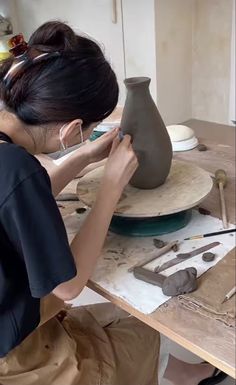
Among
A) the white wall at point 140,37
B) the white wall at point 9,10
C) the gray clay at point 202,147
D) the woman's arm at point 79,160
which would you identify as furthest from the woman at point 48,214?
the white wall at point 9,10

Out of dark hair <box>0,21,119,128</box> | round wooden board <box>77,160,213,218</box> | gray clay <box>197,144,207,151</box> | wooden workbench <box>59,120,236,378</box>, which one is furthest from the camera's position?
gray clay <box>197,144,207,151</box>

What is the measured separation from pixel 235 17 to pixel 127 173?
5.60ft

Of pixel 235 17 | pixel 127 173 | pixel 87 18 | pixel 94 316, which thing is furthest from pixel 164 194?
Answer: pixel 87 18

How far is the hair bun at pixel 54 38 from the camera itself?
82 centimetres

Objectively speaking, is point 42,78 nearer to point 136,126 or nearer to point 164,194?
point 136,126

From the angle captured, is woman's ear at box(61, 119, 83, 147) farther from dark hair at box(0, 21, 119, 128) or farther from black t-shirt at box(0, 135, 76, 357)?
black t-shirt at box(0, 135, 76, 357)

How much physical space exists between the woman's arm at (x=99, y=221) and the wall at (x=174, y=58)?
1605mm

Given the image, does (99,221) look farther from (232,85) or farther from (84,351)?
(232,85)

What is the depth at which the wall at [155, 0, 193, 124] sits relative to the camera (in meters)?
2.42

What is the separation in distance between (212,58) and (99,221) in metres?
1.91

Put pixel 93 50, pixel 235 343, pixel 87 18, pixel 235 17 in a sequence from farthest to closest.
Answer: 1. pixel 87 18
2. pixel 235 17
3. pixel 93 50
4. pixel 235 343

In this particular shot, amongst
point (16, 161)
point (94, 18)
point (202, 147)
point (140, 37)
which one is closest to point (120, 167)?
point (16, 161)

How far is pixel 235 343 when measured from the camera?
711 millimetres

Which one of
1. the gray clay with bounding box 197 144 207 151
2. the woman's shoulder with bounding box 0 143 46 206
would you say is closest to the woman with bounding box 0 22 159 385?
the woman's shoulder with bounding box 0 143 46 206
